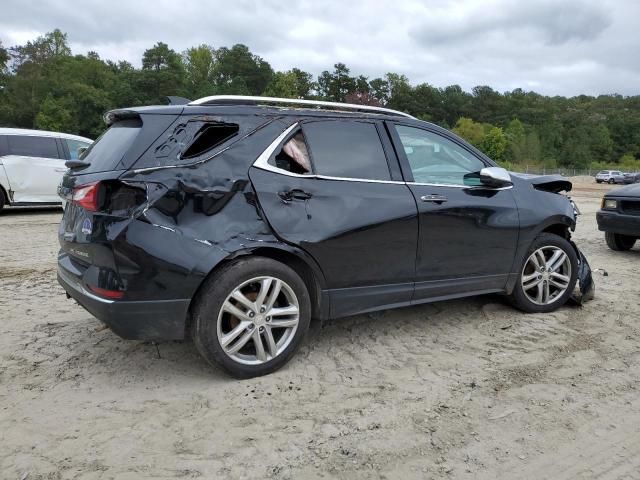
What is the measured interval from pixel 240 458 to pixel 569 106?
13829 centimetres

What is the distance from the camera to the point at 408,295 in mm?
3924

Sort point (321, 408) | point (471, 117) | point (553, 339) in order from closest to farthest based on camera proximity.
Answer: point (321, 408)
point (553, 339)
point (471, 117)

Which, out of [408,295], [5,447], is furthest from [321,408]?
[5,447]

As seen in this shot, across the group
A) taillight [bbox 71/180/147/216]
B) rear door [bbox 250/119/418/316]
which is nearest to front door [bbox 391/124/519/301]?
rear door [bbox 250/119/418/316]

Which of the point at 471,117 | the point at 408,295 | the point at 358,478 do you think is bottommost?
the point at 358,478

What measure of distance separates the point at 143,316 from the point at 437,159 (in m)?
2.48

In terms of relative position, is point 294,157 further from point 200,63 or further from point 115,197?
point 200,63

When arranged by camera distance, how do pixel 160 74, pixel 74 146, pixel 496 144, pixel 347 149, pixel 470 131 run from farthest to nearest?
pixel 470 131
pixel 496 144
pixel 160 74
pixel 74 146
pixel 347 149

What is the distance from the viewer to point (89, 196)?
123 inches

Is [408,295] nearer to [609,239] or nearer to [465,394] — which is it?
[465,394]

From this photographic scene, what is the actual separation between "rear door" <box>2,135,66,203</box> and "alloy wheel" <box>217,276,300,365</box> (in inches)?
362

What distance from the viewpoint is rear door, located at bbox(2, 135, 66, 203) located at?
1077 cm

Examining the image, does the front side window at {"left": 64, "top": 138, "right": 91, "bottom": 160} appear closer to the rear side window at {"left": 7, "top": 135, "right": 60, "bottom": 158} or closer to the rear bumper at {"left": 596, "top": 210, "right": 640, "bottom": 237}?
the rear side window at {"left": 7, "top": 135, "right": 60, "bottom": 158}

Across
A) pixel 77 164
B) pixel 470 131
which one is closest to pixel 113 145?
pixel 77 164
